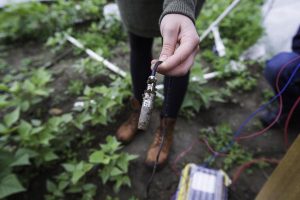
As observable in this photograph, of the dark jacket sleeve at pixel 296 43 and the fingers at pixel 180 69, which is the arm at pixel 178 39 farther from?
the dark jacket sleeve at pixel 296 43

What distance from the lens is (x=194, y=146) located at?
5.28 feet

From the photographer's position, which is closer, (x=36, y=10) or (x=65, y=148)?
(x=65, y=148)

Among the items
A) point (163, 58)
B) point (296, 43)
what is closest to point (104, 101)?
point (163, 58)

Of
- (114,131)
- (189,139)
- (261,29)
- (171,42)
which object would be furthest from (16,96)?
(261,29)

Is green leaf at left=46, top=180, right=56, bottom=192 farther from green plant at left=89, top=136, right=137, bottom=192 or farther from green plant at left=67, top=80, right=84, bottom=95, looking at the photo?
green plant at left=67, top=80, right=84, bottom=95

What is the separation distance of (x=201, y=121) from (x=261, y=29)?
122 centimetres

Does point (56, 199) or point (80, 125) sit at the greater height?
point (80, 125)

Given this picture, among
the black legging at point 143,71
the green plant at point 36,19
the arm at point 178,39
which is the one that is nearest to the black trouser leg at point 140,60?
the black legging at point 143,71

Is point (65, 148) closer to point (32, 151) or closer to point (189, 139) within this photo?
point (32, 151)

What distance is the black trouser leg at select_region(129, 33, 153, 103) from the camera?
132cm

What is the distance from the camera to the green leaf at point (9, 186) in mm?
1114

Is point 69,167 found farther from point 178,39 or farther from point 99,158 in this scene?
point 178,39

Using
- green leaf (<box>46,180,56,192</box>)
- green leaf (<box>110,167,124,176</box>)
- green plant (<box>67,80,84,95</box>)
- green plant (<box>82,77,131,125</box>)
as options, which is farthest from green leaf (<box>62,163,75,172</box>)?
green plant (<box>67,80,84,95</box>)

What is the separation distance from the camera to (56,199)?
130 centimetres
